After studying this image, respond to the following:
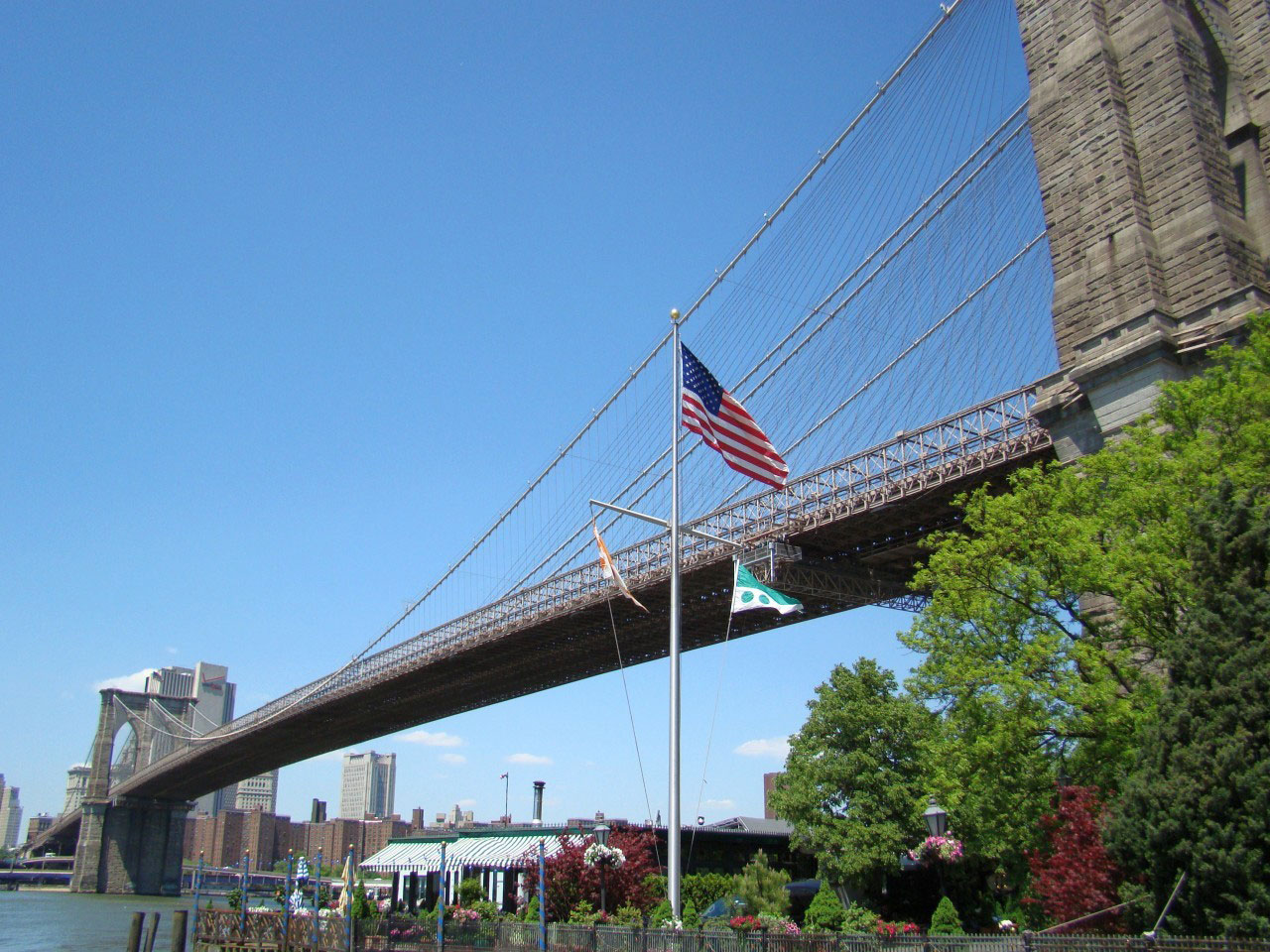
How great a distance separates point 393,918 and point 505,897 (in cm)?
1043

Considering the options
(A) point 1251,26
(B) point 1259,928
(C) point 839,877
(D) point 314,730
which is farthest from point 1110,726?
(D) point 314,730

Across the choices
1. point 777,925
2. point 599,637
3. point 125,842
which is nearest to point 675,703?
point 777,925

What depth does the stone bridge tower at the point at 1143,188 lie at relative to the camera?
25.6 m

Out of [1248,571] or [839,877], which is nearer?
[1248,571]

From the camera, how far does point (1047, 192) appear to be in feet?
97.5

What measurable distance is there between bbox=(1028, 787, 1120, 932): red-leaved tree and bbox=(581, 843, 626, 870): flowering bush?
920 centimetres

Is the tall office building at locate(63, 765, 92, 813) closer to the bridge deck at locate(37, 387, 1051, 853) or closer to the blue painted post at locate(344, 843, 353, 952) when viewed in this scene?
the bridge deck at locate(37, 387, 1051, 853)

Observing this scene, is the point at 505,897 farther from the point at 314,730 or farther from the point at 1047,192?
the point at 314,730

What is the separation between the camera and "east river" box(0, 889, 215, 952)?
149ft

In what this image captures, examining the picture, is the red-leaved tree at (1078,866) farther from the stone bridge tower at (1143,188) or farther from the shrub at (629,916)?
the stone bridge tower at (1143,188)

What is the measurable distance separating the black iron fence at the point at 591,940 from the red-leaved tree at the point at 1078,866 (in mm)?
1164

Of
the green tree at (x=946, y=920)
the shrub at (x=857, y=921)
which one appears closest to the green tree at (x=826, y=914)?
the shrub at (x=857, y=921)

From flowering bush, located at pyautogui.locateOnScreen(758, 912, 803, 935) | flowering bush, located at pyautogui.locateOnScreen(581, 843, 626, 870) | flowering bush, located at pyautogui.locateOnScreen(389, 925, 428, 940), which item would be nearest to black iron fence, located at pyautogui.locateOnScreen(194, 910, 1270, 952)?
flowering bush, located at pyautogui.locateOnScreen(389, 925, 428, 940)

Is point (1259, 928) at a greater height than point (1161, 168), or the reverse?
point (1161, 168)
